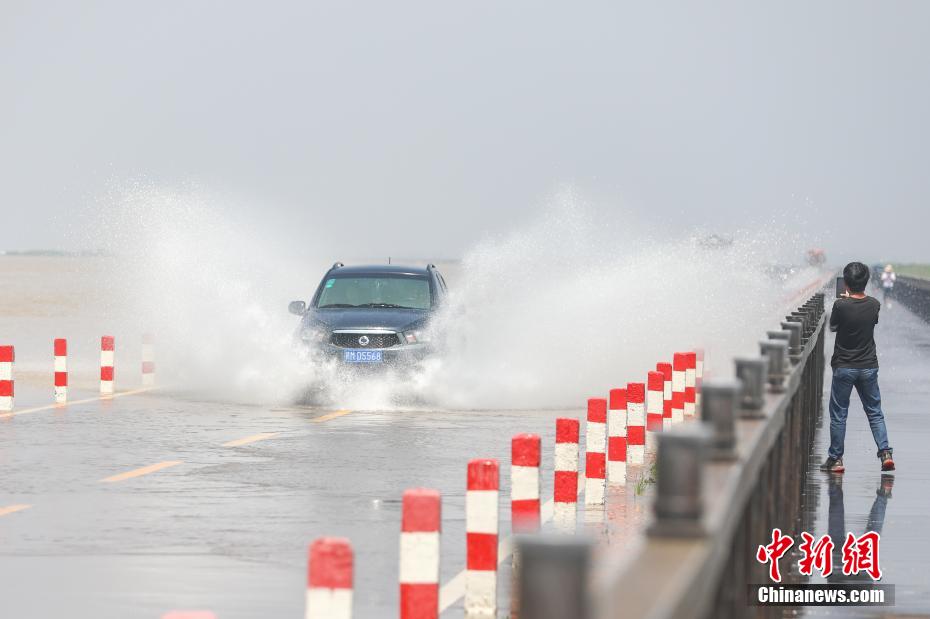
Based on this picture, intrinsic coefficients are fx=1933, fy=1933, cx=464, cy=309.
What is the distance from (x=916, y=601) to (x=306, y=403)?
605 inches

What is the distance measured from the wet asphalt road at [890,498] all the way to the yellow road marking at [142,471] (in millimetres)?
5605

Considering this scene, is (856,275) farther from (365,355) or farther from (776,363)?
(365,355)

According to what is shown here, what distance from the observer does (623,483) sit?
16.0m

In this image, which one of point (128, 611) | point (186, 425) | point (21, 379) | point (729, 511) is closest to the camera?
point (729, 511)

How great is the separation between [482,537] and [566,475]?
134 inches

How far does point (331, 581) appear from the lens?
22.1 ft

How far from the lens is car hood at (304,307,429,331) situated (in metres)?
24.9

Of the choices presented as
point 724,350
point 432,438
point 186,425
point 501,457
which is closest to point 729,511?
point 501,457

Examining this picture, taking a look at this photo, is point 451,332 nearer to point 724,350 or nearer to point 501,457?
point 501,457

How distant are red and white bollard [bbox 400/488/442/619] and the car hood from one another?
16.4 meters

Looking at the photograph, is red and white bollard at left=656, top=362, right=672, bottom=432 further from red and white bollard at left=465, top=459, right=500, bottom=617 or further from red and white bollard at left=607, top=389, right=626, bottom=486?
red and white bollard at left=465, top=459, right=500, bottom=617

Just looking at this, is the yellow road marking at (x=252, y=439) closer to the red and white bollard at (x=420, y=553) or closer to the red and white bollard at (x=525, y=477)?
the red and white bollard at (x=525, y=477)

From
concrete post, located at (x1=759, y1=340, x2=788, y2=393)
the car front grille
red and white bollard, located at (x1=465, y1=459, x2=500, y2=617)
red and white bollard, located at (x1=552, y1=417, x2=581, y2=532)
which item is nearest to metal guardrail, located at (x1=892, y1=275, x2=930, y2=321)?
the car front grille

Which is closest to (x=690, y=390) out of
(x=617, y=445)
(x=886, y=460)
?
(x=886, y=460)
